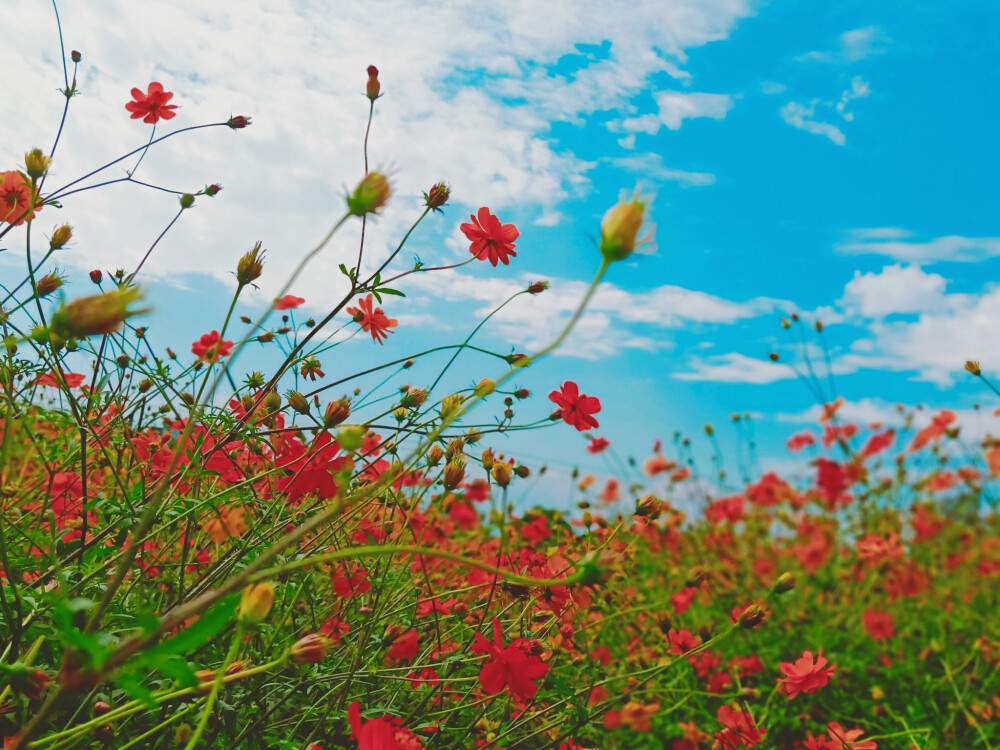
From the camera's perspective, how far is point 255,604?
1.76 ft

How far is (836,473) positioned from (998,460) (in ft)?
2.20

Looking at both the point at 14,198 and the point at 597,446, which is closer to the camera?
the point at 14,198

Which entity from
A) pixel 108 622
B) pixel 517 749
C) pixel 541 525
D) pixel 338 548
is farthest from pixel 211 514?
pixel 541 525

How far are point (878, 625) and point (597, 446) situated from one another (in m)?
1.25

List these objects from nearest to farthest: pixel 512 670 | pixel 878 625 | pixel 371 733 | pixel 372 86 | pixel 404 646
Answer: pixel 371 733 < pixel 512 670 < pixel 404 646 < pixel 372 86 < pixel 878 625

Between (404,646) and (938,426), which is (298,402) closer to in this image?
(404,646)

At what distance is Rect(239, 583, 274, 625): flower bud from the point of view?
53 centimetres

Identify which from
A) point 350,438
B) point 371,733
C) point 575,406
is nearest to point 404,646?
point 371,733

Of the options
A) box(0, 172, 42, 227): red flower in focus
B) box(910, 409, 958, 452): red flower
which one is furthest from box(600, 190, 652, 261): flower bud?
box(910, 409, 958, 452): red flower

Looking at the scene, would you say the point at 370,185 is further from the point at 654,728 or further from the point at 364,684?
the point at 654,728

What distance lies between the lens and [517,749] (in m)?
1.22

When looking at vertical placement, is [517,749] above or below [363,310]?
below

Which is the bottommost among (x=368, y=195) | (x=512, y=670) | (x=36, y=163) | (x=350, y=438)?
(x=512, y=670)

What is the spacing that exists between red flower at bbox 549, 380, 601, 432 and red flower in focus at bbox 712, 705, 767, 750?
69 centimetres
